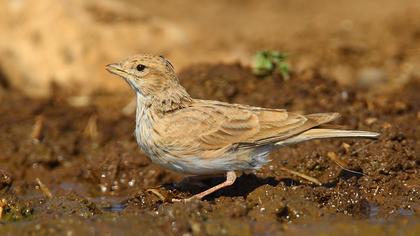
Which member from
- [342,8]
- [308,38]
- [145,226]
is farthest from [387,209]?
[342,8]

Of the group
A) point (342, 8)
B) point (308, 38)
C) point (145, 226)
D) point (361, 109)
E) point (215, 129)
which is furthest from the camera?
point (342, 8)

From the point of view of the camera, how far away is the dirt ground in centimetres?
695

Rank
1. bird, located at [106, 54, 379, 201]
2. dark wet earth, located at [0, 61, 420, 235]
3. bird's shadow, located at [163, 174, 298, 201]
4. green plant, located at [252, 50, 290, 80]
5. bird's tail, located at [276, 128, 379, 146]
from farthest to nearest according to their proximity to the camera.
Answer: green plant, located at [252, 50, 290, 80]
bird's shadow, located at [163, 174, 298, 201]
bird, located at [106, 54, 379, 201]
bird's tail, located at [276, 128, 379, 146]
dark wet earth, located at [0, 61, 420, 235]

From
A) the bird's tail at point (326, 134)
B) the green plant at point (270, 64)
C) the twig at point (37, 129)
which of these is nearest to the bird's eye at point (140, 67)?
the bird's tail at point (326, 134)

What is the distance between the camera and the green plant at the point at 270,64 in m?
Answer: 9.91

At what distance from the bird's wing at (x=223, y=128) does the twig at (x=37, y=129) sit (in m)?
2.91

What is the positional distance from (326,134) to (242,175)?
104 centimetres

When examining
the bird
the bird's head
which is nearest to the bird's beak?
the bird's head

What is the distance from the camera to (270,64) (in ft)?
32.6

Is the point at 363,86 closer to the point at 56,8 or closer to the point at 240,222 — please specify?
the point at 56,8

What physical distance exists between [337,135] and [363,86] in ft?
15.9

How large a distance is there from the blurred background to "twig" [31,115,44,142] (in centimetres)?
153

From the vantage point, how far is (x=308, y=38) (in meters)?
13.5

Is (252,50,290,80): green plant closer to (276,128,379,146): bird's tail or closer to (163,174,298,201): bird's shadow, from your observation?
(163,174,298,201): bird's shadow
